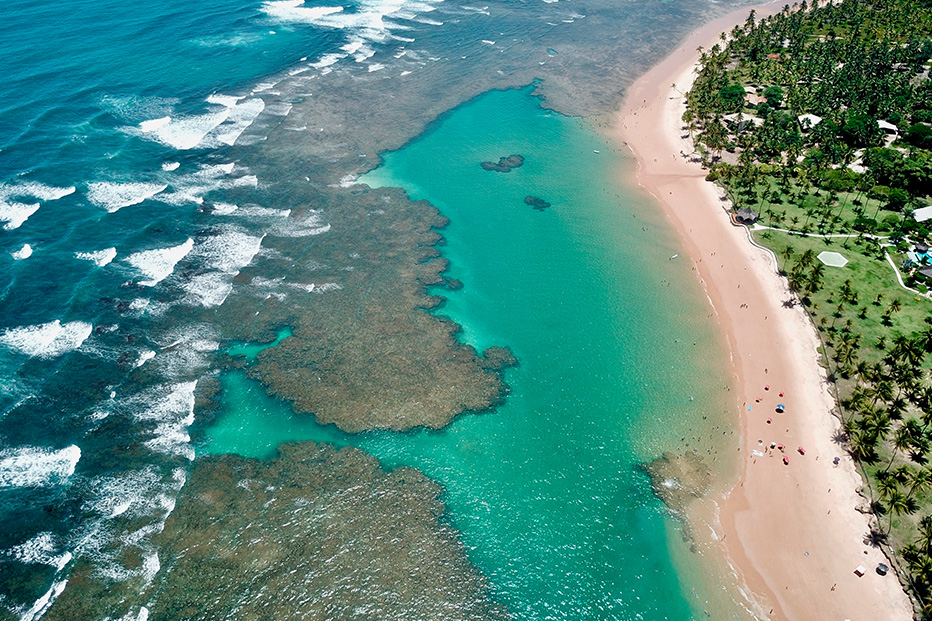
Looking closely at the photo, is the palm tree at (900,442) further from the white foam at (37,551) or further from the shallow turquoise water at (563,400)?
the white foam at (37,551)

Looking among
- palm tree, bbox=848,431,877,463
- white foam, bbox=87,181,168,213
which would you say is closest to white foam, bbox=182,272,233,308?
white foam, bbox=87,181,168,213

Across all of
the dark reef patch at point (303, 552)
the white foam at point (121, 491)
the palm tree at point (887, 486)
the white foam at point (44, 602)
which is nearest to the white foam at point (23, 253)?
the white foam at point (121, 491)

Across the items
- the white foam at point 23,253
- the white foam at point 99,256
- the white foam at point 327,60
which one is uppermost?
the white foam at point 327,60

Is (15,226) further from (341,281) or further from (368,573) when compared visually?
(368,573)

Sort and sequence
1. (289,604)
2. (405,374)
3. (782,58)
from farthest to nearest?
(782,58) → (405,374) → (289,604)

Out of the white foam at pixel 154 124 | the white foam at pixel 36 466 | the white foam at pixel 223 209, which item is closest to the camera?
the white foam at pixel 36 466

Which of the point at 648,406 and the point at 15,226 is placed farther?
the point at 15,226

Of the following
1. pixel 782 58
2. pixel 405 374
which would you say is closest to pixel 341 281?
pixel 405 374
